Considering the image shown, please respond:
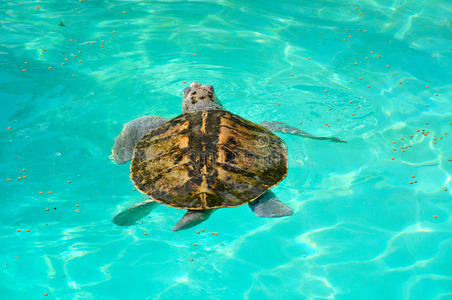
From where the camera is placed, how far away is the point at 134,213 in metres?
4.16

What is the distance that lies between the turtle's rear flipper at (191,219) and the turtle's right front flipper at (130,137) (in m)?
1.57

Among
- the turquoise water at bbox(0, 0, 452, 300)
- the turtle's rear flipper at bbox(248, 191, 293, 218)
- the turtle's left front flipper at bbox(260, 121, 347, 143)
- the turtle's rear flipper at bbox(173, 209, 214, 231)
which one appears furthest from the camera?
the turtle's left front flipper at bbox(260, 121, 347, 143)

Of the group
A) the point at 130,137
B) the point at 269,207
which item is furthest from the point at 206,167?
the point at 130,137

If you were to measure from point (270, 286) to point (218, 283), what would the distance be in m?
0.52

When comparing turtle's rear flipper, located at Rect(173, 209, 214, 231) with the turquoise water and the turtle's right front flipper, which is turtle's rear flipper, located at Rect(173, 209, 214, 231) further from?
the turtle's right front flipper

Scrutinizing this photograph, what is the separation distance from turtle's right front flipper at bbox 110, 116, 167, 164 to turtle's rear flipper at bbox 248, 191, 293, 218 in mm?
1807

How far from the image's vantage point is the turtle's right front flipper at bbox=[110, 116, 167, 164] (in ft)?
16.5

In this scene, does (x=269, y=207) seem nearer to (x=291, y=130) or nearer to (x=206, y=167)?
(x=206, y=167)

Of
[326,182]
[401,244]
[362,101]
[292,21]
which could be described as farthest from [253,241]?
[292,21]

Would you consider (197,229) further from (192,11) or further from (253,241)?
(192,11)

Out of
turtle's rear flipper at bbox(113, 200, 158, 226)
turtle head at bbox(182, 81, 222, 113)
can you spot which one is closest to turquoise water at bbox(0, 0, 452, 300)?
turtle's rear flipper at bbox(113, 200, 158, 226)

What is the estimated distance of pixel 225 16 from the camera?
8641 mm

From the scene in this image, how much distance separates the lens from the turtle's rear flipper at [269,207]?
3963 mm

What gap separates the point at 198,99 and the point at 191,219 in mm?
1974
